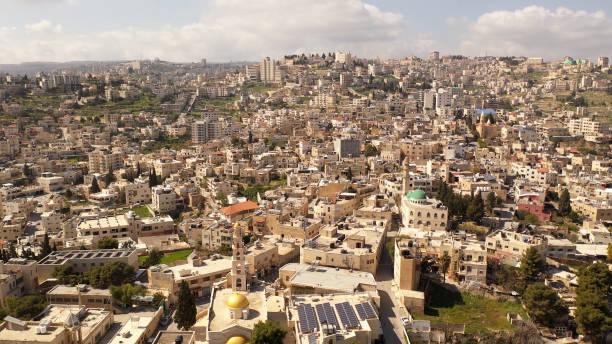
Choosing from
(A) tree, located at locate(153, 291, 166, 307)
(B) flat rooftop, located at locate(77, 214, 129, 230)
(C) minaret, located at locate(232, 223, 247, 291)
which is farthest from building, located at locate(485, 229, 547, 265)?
(B) flat rooftop, located at locate(77, 214, 129, 230)

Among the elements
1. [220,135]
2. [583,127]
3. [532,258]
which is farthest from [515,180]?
[220,135]

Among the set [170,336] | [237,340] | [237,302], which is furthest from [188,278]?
[237,340]

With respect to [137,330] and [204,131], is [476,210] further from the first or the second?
[204,131]

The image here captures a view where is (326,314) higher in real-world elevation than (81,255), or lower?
higher

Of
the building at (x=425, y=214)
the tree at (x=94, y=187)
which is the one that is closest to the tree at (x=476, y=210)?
the building at (x=425, y=214)

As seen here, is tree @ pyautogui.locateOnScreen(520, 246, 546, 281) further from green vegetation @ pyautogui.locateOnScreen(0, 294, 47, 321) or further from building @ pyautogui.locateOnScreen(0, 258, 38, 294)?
building @ pyautogui.locateOnScreen(0, 258, 38, 294)

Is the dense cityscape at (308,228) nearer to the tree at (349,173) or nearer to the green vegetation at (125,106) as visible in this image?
the tree at (349,173)
